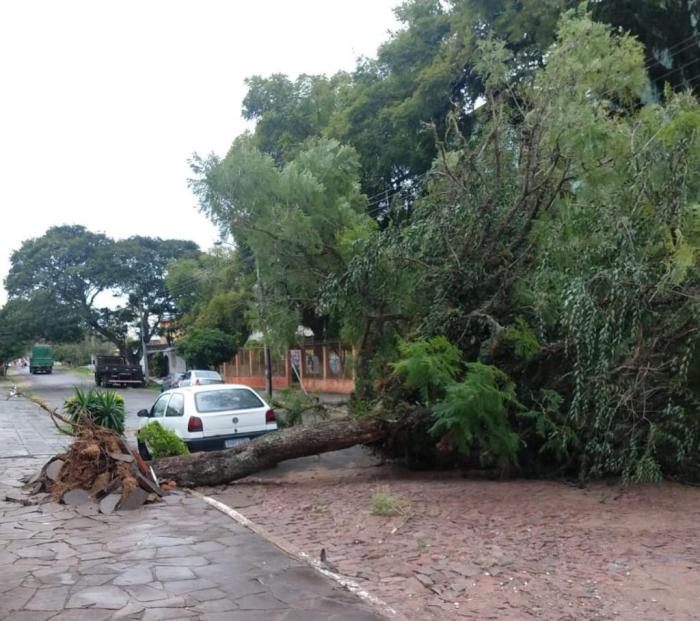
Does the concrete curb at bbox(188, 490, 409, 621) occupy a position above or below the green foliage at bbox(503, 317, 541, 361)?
below

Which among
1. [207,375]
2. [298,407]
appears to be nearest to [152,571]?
[298,407]

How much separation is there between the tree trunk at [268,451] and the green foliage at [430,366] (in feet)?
3.27

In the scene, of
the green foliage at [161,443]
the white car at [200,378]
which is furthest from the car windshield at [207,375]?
the green foliage at [161,443]

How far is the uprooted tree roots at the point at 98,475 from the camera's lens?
29.6 ft

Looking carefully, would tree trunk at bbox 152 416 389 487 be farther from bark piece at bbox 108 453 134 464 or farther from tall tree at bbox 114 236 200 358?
tall tree at bbox 114 236 200 358

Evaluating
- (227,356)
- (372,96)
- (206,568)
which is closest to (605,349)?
(206,568)

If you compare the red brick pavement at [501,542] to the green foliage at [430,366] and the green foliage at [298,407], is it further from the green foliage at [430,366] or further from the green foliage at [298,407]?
A: the green foliage at [298,407]

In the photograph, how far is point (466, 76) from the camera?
18500 millimetres

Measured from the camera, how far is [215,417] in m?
11.6

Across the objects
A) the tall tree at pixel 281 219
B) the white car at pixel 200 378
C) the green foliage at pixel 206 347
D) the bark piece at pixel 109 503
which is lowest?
the bark piece at pixel 109 503

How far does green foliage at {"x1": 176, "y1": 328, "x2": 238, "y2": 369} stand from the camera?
38.6 meters

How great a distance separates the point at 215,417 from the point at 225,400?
581 mm

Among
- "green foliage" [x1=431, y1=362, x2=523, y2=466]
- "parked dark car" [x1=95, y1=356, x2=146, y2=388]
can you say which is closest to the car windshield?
"parked dark car" [x1=95, y1=356, x2=146, y2=388]

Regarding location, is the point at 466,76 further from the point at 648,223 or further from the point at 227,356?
the point at 227,356
